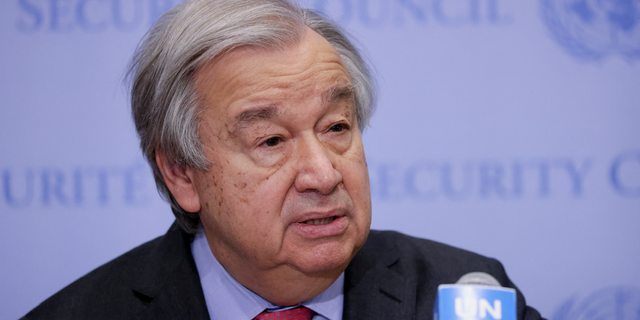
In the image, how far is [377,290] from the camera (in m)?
2.01

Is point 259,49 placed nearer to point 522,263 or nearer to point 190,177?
point 190,177

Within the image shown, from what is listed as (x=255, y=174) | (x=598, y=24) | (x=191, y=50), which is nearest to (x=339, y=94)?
(x=255, y=174)

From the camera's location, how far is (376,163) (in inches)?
102

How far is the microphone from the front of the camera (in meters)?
1.04

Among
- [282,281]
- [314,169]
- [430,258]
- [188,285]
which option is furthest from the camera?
[430,258]

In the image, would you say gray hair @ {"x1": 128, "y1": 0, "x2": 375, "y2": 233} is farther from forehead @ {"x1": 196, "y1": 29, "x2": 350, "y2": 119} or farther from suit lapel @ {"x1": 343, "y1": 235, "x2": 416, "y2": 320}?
suit lapel @ {"x1": 343, "y1": 235, "x2": 416, "y2": 320}

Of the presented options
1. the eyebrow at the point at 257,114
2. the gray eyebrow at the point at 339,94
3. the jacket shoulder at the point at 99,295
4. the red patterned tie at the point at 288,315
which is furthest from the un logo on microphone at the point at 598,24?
the jacket shoulder at the point at 99,295

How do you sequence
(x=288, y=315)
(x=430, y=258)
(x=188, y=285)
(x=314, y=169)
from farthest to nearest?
1. (x=430, y=258)
2. (x=188, y=285)
3. (x=288, y=315)
4. (x=314, y=169)

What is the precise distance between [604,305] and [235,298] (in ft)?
5.52

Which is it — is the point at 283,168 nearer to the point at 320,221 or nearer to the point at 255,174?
the point at 255,174

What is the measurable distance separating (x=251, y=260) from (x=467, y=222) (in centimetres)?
124

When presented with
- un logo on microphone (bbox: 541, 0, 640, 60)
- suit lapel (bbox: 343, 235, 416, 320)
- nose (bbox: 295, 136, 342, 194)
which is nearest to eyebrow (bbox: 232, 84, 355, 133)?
nose (bbox: 295, 136, 342, 194)

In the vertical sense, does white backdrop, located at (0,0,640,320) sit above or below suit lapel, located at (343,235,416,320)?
above

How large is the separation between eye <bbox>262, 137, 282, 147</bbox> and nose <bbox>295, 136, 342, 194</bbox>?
6 cm
